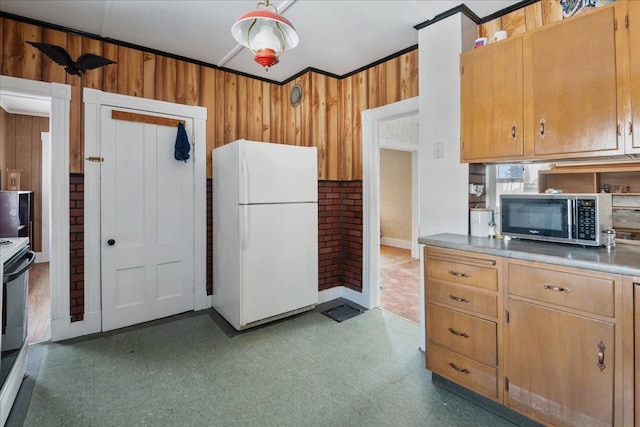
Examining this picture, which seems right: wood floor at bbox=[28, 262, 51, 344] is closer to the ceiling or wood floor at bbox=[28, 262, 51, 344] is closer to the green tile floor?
the green tile floor

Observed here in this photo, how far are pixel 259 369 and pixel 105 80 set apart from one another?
9.35 ft

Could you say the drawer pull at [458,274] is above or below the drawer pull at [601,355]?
above

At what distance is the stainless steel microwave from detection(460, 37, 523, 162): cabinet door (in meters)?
0.33

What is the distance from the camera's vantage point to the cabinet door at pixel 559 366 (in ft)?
4.72

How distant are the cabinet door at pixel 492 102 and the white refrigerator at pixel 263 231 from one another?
1.51 metres

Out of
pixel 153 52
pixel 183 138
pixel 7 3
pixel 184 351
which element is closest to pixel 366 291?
pixel 184 351

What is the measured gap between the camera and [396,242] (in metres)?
7.35

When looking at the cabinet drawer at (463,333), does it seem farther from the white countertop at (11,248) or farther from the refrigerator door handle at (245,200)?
the white countertop at (11,248)

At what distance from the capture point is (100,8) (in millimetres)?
2398

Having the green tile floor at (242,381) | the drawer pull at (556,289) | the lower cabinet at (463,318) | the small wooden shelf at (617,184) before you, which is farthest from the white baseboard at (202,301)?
the small wooden shelf at (617,184)

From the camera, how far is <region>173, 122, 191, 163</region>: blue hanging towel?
3.15 m

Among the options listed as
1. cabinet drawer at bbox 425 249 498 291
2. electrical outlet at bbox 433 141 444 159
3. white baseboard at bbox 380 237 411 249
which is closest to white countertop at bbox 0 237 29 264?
cabinet drawer at bbox 425 249 498 291

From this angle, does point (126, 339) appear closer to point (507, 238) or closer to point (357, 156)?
point (357, 156)

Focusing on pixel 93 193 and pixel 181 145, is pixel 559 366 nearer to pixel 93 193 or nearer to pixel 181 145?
pixel 181 145
